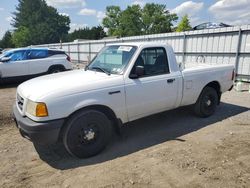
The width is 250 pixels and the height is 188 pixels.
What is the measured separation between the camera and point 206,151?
158 inches

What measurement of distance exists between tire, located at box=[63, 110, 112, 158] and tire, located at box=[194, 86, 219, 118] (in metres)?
2.67

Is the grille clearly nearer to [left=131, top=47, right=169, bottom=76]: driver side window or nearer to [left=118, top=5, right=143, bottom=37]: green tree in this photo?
[left=131, top=47, right=169, bottom=76]: driver side window

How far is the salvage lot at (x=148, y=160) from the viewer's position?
10.5 feet

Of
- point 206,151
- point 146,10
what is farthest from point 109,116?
point 146,10

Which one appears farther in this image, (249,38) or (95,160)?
(249,38)

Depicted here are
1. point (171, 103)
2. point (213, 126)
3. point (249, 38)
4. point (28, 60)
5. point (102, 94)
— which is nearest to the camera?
point (102, 94)

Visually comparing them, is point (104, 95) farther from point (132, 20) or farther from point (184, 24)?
point (132, 20)

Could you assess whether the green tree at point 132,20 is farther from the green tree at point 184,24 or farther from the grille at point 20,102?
the grille at point 20,102

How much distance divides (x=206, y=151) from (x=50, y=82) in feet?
9.83

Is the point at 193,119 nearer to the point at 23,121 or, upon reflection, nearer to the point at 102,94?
the point at 102,94

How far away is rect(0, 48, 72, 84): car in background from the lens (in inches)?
411

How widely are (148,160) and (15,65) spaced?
29.7ft

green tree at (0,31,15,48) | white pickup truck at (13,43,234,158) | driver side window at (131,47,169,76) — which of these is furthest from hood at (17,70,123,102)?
green tree at (0,31,15,48)

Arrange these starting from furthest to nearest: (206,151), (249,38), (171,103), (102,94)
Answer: (249,38) < (171,103) < (206,151) < (102,94)
